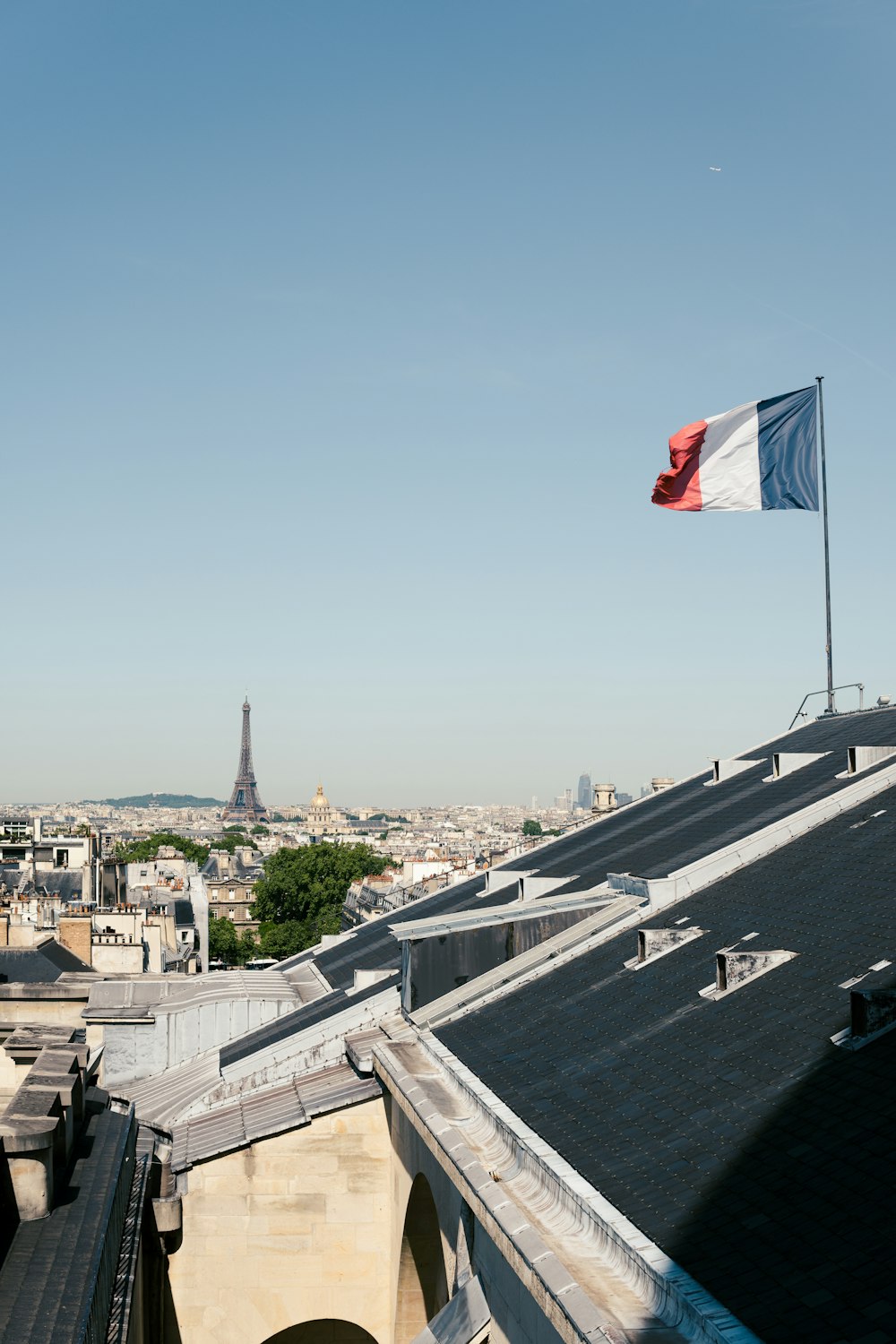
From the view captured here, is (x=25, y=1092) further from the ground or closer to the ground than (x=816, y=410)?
closer to the ground

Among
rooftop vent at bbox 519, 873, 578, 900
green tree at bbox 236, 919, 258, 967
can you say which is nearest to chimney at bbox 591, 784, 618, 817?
rooftop vent at bbox 519, 873, 578, 900

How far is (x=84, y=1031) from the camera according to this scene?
34.0 meters

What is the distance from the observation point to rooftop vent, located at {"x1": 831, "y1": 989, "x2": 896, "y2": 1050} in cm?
1264

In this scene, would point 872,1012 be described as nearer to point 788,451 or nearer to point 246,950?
point 788,451

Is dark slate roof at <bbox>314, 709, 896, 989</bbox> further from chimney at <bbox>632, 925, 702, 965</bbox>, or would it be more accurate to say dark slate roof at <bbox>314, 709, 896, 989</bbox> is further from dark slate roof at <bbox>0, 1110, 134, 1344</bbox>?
dark slate roof at <bbox>0, 1110, 134, 1344</bbox>

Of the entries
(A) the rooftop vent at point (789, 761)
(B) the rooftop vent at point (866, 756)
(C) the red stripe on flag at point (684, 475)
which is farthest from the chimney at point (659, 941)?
(C) the red stripe on flag at point (684, 475)

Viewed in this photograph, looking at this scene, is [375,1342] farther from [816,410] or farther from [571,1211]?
[816,410]

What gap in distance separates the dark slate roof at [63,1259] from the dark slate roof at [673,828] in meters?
11.3

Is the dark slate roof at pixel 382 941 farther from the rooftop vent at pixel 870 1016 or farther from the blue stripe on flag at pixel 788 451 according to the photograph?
the rooftop vent at pixel 870 1016

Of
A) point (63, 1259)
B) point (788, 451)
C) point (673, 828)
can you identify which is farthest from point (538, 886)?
point (63, 1259)

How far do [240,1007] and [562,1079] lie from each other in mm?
16331

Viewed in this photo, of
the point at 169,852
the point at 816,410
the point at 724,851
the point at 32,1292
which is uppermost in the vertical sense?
the point at 816,410

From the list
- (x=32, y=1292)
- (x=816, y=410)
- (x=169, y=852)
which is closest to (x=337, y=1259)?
(x=32, y=1292)

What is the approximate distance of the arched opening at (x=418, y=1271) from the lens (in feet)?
69.9
